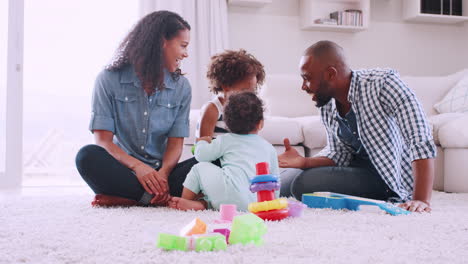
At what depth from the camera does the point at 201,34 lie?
3.66 m

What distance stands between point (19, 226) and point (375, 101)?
1253 millimetres

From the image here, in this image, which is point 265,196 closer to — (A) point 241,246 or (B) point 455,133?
(A) point 241,246

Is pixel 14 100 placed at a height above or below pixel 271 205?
above

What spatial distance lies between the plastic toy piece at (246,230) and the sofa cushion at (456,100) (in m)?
2.57

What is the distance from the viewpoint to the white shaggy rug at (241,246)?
2.88 ft

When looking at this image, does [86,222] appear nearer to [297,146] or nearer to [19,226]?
[19,226]

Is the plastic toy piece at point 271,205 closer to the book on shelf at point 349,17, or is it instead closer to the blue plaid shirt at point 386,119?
the blue plaid shirt at point 386,119

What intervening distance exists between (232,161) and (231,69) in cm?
66

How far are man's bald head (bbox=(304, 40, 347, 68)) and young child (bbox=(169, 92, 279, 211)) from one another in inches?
11.3

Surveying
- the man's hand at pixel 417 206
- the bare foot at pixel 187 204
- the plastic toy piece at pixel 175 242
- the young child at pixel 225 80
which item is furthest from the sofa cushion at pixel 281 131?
the plastic toy piece at pixel 175 242

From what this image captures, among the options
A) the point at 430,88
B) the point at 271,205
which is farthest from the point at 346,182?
the point at 430,88

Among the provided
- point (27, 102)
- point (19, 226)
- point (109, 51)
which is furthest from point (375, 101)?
point (27, 102)

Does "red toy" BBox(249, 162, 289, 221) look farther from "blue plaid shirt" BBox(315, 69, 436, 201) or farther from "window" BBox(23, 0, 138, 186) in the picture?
"window" BBox(23, 0, 138, 186)

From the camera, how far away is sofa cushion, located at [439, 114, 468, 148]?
94.3 inches
